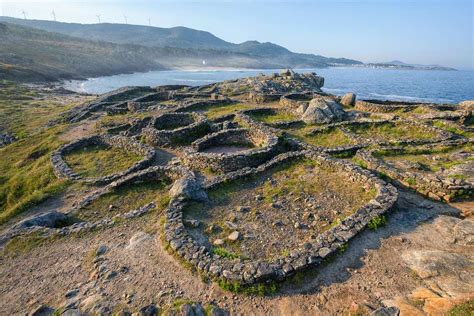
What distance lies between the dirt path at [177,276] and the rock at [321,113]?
1223 cm

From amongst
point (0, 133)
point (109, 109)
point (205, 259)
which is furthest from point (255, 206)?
point (0, 133)

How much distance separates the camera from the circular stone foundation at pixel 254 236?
26.4 feet

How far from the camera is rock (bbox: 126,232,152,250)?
33.0ft

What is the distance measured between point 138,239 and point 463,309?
29.7 feet

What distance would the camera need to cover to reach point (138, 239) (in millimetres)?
10344

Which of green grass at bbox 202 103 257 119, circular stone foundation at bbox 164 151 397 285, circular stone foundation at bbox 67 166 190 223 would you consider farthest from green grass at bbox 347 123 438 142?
circular stone foundation at bbox 67 166 190 223

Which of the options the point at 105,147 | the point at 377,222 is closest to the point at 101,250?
the point at 377,222

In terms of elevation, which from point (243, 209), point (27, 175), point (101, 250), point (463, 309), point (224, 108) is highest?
point (463, 309)

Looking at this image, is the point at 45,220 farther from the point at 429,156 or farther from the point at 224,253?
the point at 429,156

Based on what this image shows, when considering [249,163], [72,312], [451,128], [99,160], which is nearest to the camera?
[72,312]

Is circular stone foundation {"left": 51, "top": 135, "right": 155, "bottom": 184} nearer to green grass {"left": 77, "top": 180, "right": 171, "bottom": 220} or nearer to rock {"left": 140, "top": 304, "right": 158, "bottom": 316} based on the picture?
green grass {"left": 77, "top": 180, "right": 171, "bottom": 220}

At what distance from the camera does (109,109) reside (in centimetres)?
3127

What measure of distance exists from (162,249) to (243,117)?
14736 mm

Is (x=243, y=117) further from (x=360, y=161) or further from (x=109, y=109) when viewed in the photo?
(x=109, y=109)
